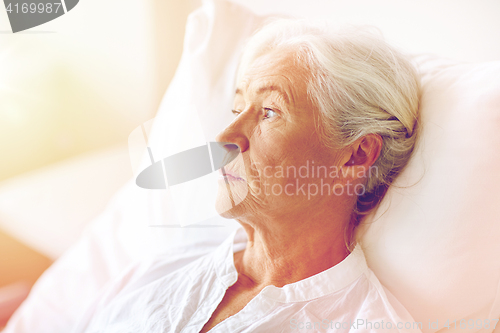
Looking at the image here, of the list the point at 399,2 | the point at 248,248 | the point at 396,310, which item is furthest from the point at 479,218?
the point at 399,2

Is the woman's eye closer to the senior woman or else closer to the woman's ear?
the senior woman

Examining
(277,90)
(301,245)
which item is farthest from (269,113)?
(301,245)

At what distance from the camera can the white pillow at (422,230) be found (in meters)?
0.71

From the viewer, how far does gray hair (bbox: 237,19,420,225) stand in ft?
2.53

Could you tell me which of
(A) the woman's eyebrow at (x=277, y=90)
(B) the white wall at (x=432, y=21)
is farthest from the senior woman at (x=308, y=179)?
(B) the white wall at (x=432, y=21)

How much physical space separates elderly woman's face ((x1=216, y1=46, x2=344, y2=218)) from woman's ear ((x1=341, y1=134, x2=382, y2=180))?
0.15ft

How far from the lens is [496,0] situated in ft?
3.05

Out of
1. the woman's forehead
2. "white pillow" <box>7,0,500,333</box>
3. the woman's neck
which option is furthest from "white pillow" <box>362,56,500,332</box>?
the woman's forehead

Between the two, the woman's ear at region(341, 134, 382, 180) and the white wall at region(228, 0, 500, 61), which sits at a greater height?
the white wall at region(228, 0, 500, 61)

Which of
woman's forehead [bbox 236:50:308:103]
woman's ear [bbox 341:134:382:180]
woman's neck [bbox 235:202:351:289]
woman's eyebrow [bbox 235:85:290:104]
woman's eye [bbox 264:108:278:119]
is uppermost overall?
woman's forehead [bbox 236:50:308:103]

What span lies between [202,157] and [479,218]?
0.66 meters

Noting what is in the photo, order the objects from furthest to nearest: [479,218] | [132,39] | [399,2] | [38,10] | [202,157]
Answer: [132,39], [399,2], [38,10], [202,157], [479,218]

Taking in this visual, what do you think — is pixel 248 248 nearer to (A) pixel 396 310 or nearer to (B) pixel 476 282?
(A) pixel 396 310

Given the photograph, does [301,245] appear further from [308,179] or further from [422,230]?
[422,230]
